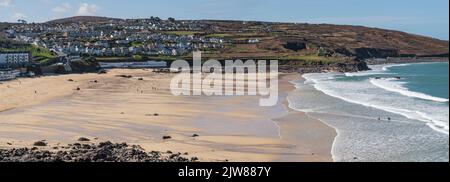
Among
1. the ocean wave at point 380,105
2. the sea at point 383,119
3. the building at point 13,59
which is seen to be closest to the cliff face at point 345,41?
the building at point 13,59

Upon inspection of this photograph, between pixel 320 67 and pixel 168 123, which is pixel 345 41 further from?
pixel 168 123

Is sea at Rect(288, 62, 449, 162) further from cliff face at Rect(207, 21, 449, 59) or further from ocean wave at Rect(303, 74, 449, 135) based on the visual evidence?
cliff face at Rect(207, 21, 449, 59)

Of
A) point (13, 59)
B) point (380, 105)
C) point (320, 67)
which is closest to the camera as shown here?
point (380, 105)

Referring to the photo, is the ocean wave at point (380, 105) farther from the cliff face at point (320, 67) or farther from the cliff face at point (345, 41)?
the cliff face at point (345, 41)

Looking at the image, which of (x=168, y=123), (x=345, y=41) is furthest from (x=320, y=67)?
(x=168, y=123)

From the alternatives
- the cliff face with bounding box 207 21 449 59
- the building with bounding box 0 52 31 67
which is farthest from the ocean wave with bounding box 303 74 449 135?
the cliff face with bounding box 207 21 449 59

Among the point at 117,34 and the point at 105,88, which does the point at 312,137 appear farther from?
the point at 117,34
